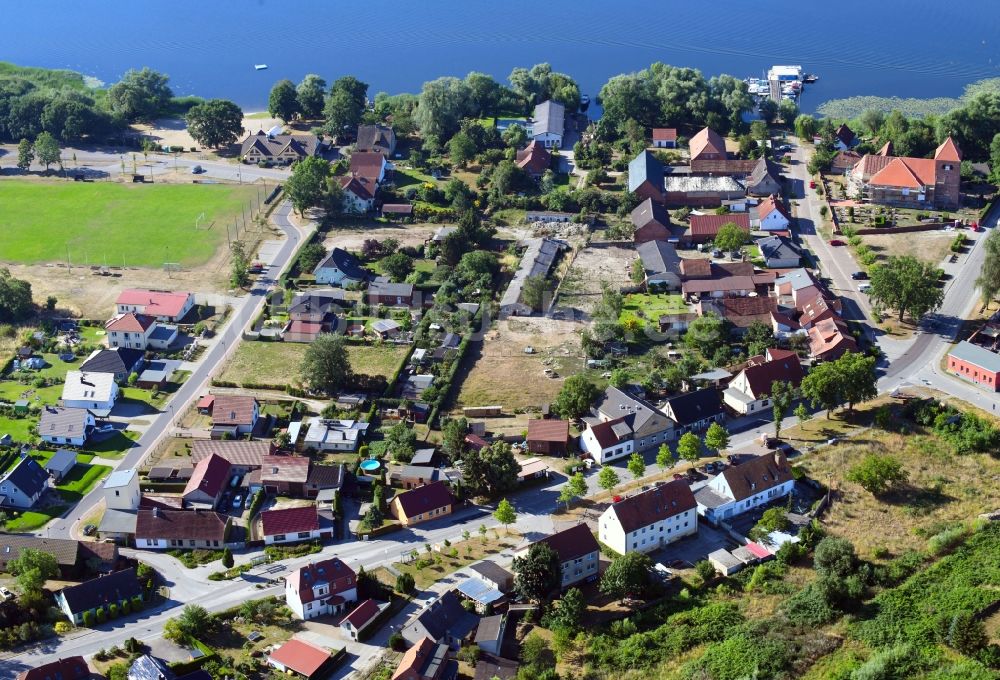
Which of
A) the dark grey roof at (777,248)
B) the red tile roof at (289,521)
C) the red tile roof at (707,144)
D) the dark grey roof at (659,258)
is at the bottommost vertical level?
the red tile roof at (289,521)

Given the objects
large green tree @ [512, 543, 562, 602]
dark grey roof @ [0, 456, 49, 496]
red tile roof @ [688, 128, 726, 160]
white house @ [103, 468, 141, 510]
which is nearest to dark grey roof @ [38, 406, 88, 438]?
dark grey roof @ [0, 456, 49, 496]

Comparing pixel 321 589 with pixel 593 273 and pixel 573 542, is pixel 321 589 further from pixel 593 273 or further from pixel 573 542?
pixel 593 273

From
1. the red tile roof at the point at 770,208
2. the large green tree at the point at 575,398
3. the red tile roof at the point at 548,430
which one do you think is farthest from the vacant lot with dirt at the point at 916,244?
the red tile roof at the point at 548,430

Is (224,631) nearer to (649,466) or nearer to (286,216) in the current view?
(649,466)

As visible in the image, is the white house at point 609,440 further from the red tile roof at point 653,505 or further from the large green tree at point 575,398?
the red tile roof at point 653,505

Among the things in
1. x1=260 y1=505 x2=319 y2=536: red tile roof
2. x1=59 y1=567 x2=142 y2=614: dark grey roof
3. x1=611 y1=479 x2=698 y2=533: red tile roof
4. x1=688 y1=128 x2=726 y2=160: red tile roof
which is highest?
x1=688 y1=128 x2=726 y2=160: red tile roof

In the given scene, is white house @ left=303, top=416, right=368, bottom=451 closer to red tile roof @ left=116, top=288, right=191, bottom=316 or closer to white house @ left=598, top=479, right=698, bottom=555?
white house @ left=598, top=479, right=698, bottom=555
